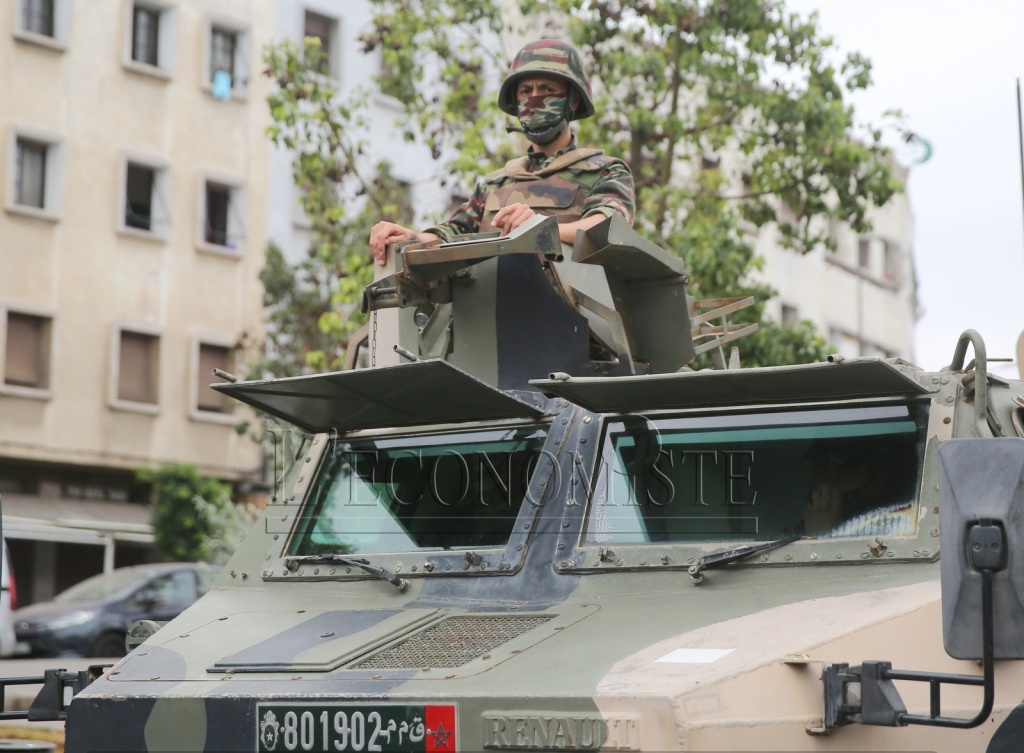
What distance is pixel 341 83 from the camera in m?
28.8

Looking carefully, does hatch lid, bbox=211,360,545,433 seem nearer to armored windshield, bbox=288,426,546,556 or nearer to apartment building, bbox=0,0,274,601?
armored windshield, bbox=288,426,546,556

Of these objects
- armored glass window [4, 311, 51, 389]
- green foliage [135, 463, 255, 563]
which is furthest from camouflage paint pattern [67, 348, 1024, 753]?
armored glass window [4, 311, 51, 389]

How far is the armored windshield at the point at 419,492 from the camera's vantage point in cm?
573

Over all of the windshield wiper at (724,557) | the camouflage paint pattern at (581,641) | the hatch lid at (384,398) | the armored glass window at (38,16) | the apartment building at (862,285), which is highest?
the armored glass window at (38,16)

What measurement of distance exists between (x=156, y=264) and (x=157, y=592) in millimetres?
8771

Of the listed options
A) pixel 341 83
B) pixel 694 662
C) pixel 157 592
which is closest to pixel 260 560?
pixel 694 662

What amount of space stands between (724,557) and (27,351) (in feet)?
70.6

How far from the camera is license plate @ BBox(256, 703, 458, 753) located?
436cm

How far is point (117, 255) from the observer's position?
1033 inches

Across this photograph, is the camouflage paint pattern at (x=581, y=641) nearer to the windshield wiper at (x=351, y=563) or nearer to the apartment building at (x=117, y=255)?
the windshield wiper at (x=351, y=563)

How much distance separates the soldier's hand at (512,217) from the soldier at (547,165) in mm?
361

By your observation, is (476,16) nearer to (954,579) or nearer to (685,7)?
(685,7)

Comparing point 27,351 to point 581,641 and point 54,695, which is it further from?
point 581,641

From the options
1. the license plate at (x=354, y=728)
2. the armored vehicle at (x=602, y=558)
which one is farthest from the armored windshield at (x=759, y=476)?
the license plate at (x=354, y=728)
